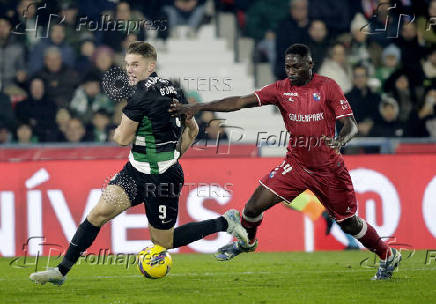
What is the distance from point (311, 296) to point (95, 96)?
6.78 meters

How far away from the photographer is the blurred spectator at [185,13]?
1461cm

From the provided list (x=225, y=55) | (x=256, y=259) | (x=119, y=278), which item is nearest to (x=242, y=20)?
(x=225, y=55)

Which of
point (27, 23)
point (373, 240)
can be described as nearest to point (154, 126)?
point (373, 240)

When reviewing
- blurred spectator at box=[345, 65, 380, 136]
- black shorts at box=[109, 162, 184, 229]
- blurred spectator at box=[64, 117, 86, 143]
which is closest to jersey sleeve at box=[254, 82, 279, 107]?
black shorts at box=[109, 162, 184, 229]

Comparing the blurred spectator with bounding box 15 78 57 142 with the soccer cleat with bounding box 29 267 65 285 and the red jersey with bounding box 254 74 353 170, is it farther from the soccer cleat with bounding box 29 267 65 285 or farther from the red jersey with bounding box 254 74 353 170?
the red jersey with bounding box 254 74 353 170

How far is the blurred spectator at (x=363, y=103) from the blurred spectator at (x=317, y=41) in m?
0.75

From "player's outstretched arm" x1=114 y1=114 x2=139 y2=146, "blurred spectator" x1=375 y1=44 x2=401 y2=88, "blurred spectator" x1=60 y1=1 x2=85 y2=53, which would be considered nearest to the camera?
"player's outstretched arm" x1=114 y1=114 x2=139 y2=146

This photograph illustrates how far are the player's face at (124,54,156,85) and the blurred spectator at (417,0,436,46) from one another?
776 centimetres

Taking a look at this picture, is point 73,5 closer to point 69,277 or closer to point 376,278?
point 69,277

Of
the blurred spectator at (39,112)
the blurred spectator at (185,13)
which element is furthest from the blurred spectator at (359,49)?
the blurred spectator at (39,112)

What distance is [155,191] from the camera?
8.02 m

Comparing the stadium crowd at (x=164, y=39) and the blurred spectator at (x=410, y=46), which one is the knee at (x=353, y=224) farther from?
the blurred spectator at (x=410, y=46)

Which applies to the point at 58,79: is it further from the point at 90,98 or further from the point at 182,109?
the point at 182,109

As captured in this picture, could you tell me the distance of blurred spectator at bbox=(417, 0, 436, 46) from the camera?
14.4 metres
